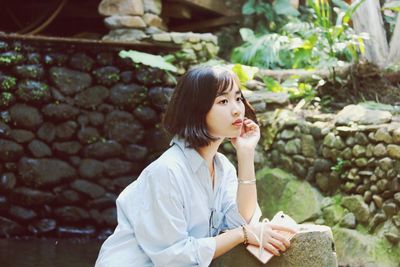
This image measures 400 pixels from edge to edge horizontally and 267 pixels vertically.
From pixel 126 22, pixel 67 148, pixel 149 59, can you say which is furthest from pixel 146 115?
pixel 126 22

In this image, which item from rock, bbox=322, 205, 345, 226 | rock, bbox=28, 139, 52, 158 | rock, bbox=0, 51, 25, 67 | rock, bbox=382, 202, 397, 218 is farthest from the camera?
rock, bbox=28, 139, 52, 158

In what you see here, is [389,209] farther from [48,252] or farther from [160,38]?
[160,38]

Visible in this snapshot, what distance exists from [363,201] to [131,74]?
122 inches

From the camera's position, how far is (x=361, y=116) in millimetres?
5188

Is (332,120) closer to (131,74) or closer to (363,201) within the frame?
(363,201)

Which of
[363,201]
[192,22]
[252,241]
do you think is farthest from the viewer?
[192,22]

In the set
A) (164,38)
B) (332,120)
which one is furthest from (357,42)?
(164,38)

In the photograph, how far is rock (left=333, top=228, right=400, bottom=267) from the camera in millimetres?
4609

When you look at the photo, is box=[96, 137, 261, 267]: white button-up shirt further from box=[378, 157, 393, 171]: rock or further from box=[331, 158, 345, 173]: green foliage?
box=[331, 158, 345, 173]: green foliage

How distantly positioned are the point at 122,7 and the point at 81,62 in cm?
81

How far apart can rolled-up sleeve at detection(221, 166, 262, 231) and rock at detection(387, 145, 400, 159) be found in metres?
2.84

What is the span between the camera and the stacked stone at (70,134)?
6684 mm

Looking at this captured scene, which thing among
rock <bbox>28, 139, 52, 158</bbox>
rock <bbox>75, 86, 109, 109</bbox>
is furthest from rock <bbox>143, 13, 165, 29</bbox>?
rock <bbox>28, 139, 52, 158</bbox>

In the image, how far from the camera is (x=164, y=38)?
6.81 metres
